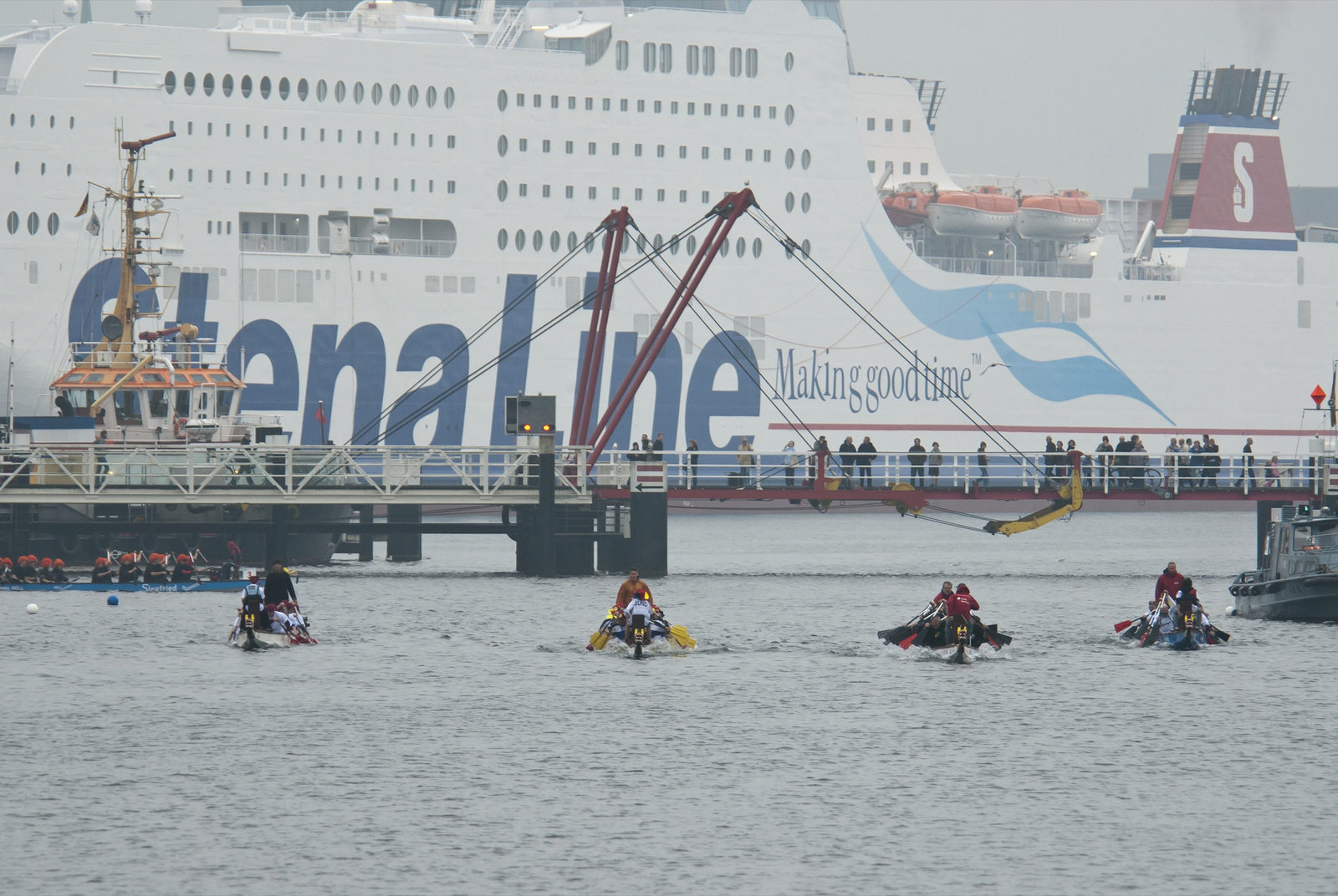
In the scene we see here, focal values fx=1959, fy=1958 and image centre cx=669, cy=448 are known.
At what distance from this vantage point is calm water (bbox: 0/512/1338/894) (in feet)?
63.5

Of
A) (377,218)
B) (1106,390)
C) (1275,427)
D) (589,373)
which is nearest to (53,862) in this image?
(589,373)

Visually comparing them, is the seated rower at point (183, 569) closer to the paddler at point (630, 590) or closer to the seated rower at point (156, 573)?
the seated rower at point (156, 573)

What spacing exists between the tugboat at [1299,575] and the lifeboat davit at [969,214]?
33.5 meters

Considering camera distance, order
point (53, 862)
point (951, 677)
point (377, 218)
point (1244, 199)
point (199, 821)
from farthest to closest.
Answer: point (1244, 199) → point (377, 218) → point (951, 677) → point (199, 821) → point (53, 862)

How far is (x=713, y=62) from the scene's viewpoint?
6881 cm

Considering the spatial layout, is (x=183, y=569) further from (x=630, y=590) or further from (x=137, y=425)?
(x=630, y=590)

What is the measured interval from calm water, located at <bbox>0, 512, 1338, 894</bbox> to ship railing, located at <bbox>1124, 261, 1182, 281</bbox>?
35.9 meters

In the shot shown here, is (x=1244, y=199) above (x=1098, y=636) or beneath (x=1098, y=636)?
above

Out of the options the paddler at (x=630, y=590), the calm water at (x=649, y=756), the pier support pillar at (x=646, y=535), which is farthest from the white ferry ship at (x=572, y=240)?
the paddler at (x=630, y=590)

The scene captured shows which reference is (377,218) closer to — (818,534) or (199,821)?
(818,534)

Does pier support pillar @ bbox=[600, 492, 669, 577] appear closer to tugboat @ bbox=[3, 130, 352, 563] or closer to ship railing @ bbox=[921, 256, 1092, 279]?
tugboat @ bbox=[3, 130, 352, 563]

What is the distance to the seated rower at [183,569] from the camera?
43.1 meters

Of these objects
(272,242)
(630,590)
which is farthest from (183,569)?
(272,242)

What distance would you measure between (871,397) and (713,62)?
43.1 feet
